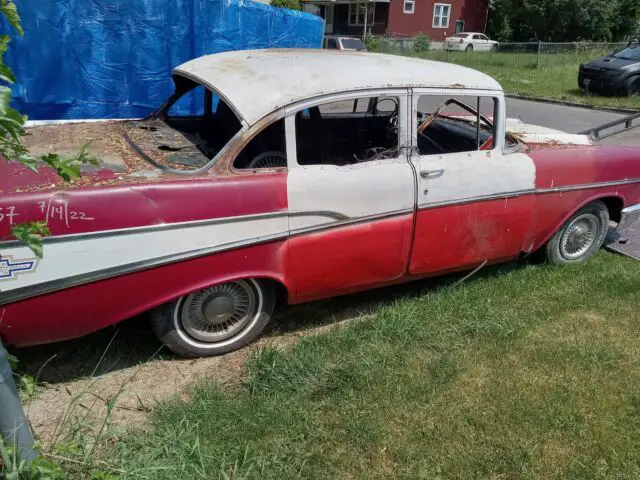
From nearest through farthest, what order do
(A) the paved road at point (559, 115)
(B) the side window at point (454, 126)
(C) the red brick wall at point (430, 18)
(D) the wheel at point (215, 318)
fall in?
(D) the wheel at point (215, 318), (B) the side window at point (454, 126), (A) the paved road at point (559, 115), (C) the red brick wall at point (430, 18)

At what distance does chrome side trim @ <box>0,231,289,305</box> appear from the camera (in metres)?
2.59

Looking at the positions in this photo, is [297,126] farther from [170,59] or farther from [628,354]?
[170,59]

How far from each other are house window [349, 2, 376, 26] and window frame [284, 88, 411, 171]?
132ft

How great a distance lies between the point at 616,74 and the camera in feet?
49.5

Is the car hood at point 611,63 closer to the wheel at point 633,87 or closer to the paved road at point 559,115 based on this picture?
the wheel at point 633,87

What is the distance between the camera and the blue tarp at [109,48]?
286 inches

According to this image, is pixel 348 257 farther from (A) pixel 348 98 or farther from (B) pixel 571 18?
(B) pixel 571 18

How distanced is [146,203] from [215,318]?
32.5 inches

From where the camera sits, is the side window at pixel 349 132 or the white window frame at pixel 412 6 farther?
the white window frame at pixel 412 6

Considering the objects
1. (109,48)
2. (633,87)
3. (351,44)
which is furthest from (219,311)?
(351,44)

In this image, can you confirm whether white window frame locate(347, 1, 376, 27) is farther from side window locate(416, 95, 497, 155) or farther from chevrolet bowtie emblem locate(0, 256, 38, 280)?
chevrolet bowtie emblem locate(0, 256, 38, 280)

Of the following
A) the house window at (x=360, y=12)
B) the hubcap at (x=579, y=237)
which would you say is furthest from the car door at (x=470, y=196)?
the house window at (x=360, y=12)

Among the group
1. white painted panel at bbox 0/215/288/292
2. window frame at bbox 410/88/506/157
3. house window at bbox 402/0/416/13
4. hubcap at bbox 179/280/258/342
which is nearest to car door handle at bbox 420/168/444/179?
window frame at bbox 410/88/506/157

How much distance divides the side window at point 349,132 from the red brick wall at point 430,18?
3899 centimetres
